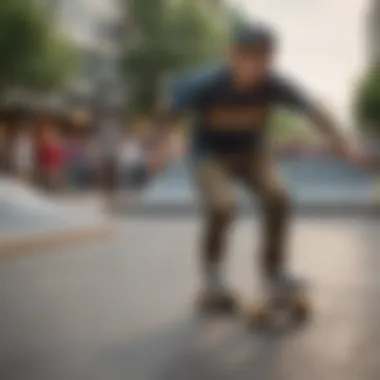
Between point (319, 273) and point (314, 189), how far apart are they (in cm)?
27

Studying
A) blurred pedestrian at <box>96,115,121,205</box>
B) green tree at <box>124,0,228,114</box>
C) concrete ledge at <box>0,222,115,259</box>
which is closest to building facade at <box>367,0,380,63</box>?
green tree at <box>124,0,228,114</box>

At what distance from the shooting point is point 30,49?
3.46 ft

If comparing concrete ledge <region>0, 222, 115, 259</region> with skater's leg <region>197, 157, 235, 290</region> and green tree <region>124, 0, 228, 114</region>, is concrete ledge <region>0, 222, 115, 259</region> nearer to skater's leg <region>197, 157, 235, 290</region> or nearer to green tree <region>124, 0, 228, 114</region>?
skater's leg <region>197, 157, 235, 290</region>

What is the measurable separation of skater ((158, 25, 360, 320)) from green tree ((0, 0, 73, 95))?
4.6 inches

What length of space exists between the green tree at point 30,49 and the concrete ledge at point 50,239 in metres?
0.23

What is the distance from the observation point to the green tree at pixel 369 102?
926 millimetres

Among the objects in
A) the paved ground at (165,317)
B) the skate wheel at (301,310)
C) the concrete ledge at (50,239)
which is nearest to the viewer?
the paved ground at (165,317)

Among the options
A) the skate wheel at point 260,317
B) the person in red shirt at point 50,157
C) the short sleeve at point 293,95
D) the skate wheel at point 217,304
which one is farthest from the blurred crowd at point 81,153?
the skate wheel at point 260,317

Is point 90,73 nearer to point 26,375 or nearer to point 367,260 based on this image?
point 26,375

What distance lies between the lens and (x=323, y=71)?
951 millimetres

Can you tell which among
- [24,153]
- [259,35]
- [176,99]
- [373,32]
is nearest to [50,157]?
[24,153]

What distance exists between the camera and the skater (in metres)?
1.02

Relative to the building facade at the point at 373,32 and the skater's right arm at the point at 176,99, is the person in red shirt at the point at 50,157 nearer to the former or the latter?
the skater's right arm at the point at 176,99

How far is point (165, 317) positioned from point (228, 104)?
387 mm
